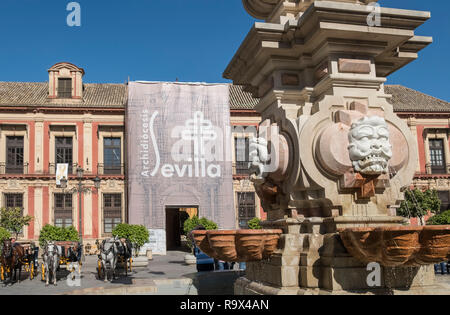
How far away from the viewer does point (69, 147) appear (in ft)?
97.6

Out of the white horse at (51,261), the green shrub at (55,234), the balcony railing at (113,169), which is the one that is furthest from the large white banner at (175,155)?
the white horse at (51,261)

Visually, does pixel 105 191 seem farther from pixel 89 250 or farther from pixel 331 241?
pixel 331 241

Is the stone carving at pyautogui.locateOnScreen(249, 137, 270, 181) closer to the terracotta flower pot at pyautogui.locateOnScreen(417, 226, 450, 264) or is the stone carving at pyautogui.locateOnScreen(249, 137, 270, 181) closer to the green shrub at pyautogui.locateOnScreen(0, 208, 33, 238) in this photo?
the terracotta flower pot at pyautogui.locateOnScreen(417, 226, 450, 264)

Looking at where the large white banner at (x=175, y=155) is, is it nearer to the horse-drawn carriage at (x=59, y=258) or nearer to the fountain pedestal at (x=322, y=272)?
the horse-drawn carriage at (x=59, y=258)

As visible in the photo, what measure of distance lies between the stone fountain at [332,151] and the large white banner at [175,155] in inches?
867

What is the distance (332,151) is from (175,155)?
2314 cm

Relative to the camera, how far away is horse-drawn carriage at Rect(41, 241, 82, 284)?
13.1 metres

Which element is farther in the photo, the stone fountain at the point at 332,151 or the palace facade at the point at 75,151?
the palace facade at the point at 75,151

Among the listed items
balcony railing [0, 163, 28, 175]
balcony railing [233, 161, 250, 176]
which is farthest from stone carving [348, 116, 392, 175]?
balcony railing [0, 163, 28, 175]

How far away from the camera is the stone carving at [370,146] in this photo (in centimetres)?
443

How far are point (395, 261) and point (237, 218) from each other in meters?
25.9

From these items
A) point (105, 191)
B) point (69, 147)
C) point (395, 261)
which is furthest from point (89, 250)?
point (395, 261)

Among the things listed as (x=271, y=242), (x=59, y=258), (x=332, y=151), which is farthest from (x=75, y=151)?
(x=332, y=151)

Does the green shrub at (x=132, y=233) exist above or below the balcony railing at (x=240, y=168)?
below
